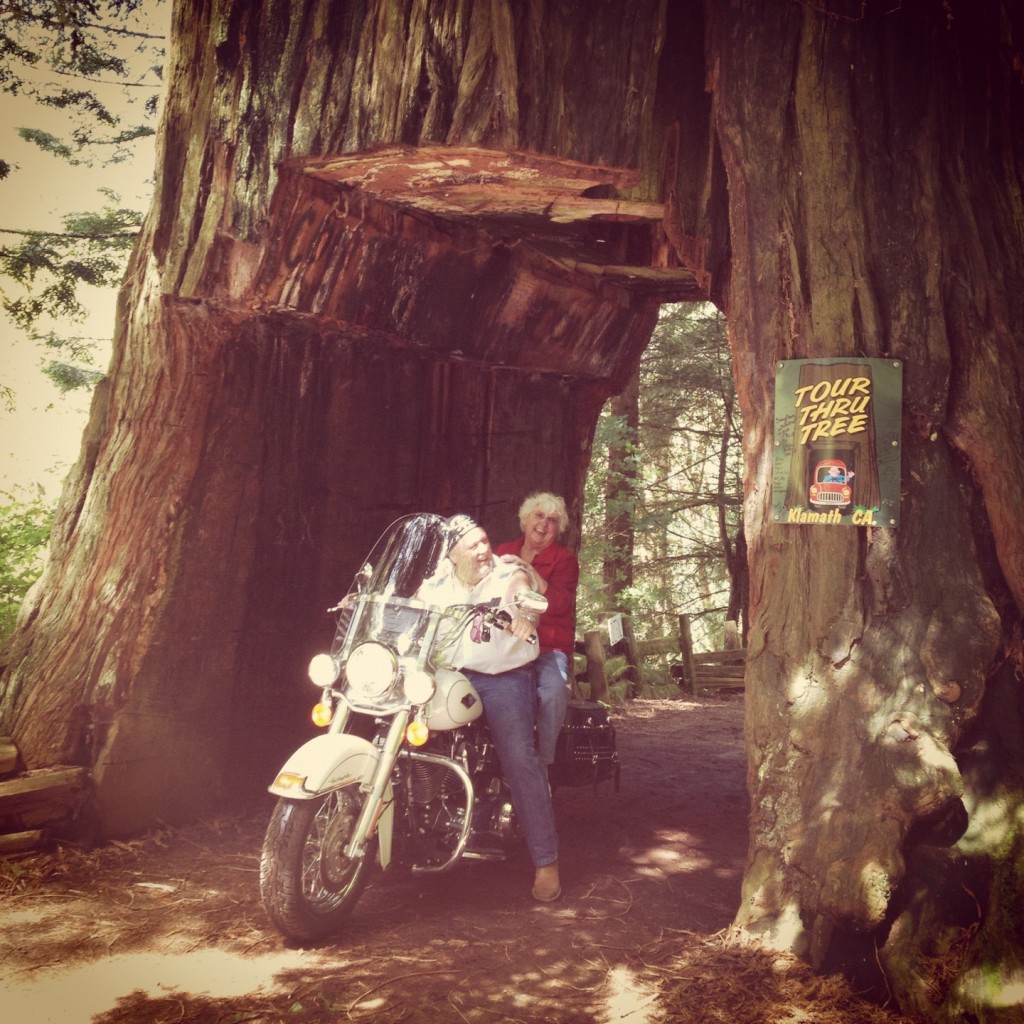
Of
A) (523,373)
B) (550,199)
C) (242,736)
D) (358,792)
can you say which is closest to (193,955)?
(358,792)

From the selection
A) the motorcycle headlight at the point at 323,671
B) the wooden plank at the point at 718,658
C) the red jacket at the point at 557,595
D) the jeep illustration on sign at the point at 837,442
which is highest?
the jeep illustration on sign at the point at 837,442

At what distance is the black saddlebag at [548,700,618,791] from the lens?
588 cm

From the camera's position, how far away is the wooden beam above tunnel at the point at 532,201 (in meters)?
5.21

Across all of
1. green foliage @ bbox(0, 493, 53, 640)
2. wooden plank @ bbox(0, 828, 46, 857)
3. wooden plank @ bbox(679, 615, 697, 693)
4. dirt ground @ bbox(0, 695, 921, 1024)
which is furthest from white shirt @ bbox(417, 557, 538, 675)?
wooden plank @ bbox(679, 615, 697, 693)

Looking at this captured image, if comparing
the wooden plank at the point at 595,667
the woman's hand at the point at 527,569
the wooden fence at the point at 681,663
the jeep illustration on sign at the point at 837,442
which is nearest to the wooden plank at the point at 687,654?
the wooden fence at the point at 681,663

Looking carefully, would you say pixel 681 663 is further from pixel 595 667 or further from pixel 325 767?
pixel 325 767

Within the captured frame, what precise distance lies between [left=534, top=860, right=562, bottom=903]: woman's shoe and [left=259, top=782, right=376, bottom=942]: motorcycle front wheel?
0.97 metres

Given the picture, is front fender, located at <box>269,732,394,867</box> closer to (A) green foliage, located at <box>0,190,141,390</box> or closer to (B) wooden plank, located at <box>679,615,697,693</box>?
(A) green foliage, located at <box>0,190,141,390</box>

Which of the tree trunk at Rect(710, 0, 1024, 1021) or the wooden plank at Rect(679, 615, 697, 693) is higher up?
the tree trunk at Rect(710, 0, 1024, 1021)

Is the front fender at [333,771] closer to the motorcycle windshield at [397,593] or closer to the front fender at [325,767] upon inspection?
the front fender at [325,767]

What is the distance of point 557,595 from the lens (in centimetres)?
581

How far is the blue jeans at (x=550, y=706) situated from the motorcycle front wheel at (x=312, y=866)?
47.1 inches

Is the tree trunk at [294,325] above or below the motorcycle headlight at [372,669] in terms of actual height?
above

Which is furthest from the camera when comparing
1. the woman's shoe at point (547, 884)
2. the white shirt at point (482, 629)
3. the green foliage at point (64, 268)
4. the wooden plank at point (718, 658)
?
the wooden plank at point (718, 658)
